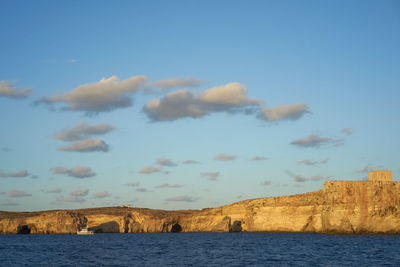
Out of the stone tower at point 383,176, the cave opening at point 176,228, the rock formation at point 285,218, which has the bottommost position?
the cave opening at point 176,228

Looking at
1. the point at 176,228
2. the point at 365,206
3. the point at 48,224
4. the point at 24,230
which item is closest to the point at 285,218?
the point at 365,206

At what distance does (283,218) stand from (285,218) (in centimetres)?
70

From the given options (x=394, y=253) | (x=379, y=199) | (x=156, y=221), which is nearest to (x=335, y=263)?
(x=394, y=253)

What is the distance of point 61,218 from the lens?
519ft

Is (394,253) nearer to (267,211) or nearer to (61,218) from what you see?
(267,211)

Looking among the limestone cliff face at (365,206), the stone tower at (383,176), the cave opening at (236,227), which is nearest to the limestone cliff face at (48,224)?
the cave opening at (236,227)

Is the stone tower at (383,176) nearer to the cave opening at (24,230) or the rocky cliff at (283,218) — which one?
the rocky cliff at (283,218)

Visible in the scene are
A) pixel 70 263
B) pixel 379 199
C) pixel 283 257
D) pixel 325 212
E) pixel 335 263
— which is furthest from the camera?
pixel 325 212

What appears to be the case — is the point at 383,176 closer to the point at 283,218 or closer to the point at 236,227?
the point at 283,218

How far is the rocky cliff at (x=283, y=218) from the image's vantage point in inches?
3664

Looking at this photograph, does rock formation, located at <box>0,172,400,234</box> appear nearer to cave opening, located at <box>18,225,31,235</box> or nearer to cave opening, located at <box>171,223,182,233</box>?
cave opening, located at <box>18,225,31,235</box>

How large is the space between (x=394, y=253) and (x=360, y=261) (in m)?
10.2

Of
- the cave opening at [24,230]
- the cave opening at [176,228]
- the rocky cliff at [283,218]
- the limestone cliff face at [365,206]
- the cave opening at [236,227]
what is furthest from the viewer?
the cave opening at [176,228]

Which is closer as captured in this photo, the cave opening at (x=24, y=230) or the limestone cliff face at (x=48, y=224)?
the limestone cliff face at (x=48, y=224)
